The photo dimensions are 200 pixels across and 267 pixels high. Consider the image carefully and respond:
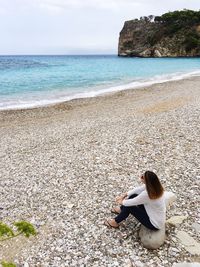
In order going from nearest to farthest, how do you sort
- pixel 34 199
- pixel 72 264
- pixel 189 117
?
pixel 72 264, pixel 34 199, pixel 189 117

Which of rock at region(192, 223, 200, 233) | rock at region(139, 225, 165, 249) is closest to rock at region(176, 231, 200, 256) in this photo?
rock at region(192, 223, 200, 233)

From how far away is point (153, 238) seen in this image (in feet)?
25.1

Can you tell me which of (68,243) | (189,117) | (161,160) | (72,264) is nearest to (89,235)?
(68,243)

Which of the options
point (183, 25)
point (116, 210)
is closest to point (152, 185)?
point (116, 210)

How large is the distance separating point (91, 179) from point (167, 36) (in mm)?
131897

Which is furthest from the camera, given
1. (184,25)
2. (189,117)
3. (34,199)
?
(184,25)

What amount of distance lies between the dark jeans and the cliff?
127 metres

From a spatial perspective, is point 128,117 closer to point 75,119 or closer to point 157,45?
point 75,119

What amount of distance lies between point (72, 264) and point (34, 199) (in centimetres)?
353

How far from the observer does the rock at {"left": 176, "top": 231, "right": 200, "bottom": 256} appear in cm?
755

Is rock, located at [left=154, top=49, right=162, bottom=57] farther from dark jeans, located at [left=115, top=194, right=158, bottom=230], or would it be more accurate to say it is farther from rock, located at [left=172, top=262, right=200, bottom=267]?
rock, located at [left=172, top=262, right=200, bottom=267]

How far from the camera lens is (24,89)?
1534 inches

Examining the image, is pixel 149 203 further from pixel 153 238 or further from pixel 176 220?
A: pixel 176 220

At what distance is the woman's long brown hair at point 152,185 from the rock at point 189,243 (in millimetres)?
1374
